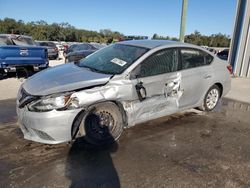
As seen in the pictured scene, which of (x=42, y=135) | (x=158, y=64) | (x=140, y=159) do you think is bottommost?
(x=140, y=159)

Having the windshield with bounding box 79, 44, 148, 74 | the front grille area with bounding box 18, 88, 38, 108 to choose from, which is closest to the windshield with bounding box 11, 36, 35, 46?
the windshield with bounding box 79, 44, 148, 74

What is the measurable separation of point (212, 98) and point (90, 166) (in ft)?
11.6

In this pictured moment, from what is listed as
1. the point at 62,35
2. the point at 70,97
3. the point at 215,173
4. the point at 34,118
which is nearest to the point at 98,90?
the point at 70,97

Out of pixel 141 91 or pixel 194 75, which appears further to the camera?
pixel 194 75

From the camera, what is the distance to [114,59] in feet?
14.7

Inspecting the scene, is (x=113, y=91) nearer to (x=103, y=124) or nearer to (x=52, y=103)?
(x=103, y=124)

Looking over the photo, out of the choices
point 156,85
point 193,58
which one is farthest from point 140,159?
point 193,58

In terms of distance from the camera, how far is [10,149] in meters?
3.73

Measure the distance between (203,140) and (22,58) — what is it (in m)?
6.83

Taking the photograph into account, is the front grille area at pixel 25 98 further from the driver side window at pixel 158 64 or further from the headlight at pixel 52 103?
the driver side window at pixel 158 64

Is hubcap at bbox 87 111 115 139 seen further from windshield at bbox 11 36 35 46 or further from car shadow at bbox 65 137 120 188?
→ windshield at bbox 11 36 35 46

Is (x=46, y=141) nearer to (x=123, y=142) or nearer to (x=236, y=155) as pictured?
(x=123, y=142)

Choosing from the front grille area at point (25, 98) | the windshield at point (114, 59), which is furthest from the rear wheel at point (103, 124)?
the front grille area at point (25, 98)

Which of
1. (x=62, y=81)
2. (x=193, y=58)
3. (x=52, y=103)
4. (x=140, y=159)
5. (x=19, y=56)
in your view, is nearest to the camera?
(x=52, y=103)
